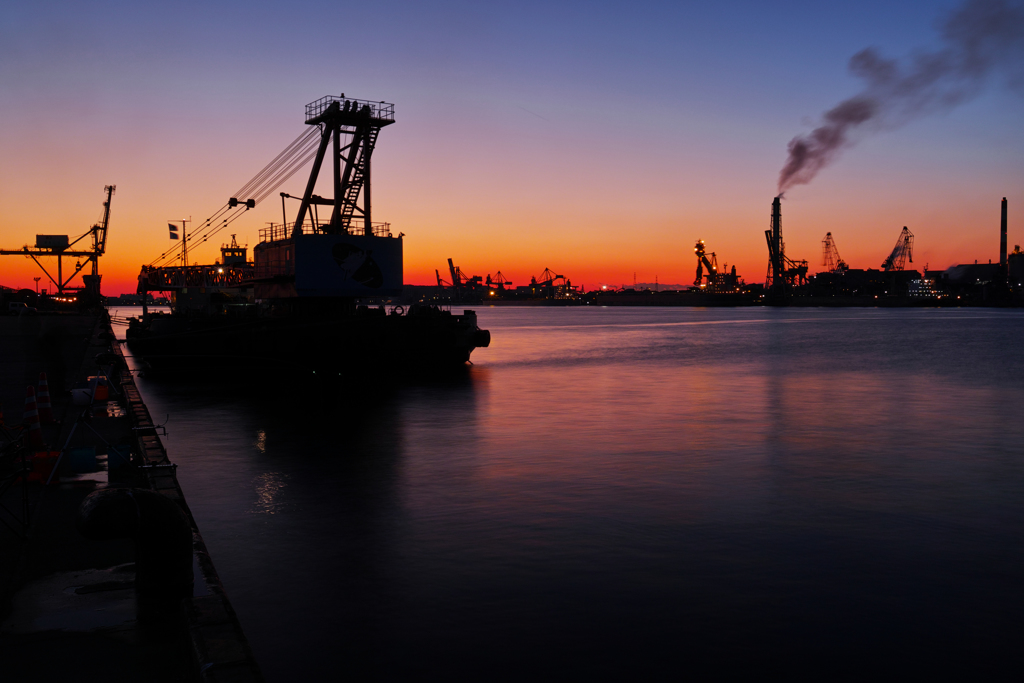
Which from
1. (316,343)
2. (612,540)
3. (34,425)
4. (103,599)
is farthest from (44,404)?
(316,343)

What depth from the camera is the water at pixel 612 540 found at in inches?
317

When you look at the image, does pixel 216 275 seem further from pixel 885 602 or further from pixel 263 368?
pixel 885 602

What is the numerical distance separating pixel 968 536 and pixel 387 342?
32329mm

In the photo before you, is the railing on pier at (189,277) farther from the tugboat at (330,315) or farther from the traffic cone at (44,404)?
the traffic cone at (44,404)

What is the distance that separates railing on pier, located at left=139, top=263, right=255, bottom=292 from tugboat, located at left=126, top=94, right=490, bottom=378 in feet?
57.8

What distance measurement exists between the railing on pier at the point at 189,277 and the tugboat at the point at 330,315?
1761 centimetres

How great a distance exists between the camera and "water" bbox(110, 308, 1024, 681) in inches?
317

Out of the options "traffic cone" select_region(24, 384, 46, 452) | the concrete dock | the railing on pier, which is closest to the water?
the concrete dock

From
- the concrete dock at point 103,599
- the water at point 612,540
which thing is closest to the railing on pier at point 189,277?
the water at point 612,540

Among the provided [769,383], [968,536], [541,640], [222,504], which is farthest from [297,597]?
[769,383]

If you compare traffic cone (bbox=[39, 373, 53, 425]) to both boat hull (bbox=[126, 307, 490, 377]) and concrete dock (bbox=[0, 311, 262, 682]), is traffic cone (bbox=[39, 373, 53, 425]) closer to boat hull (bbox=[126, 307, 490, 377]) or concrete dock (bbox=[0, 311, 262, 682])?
concrete dock (bbox=[0, 311, 262, 682])

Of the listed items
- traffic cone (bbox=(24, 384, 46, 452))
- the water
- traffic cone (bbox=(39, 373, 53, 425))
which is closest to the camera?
the water

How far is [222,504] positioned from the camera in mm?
14094

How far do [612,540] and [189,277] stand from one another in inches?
2582
